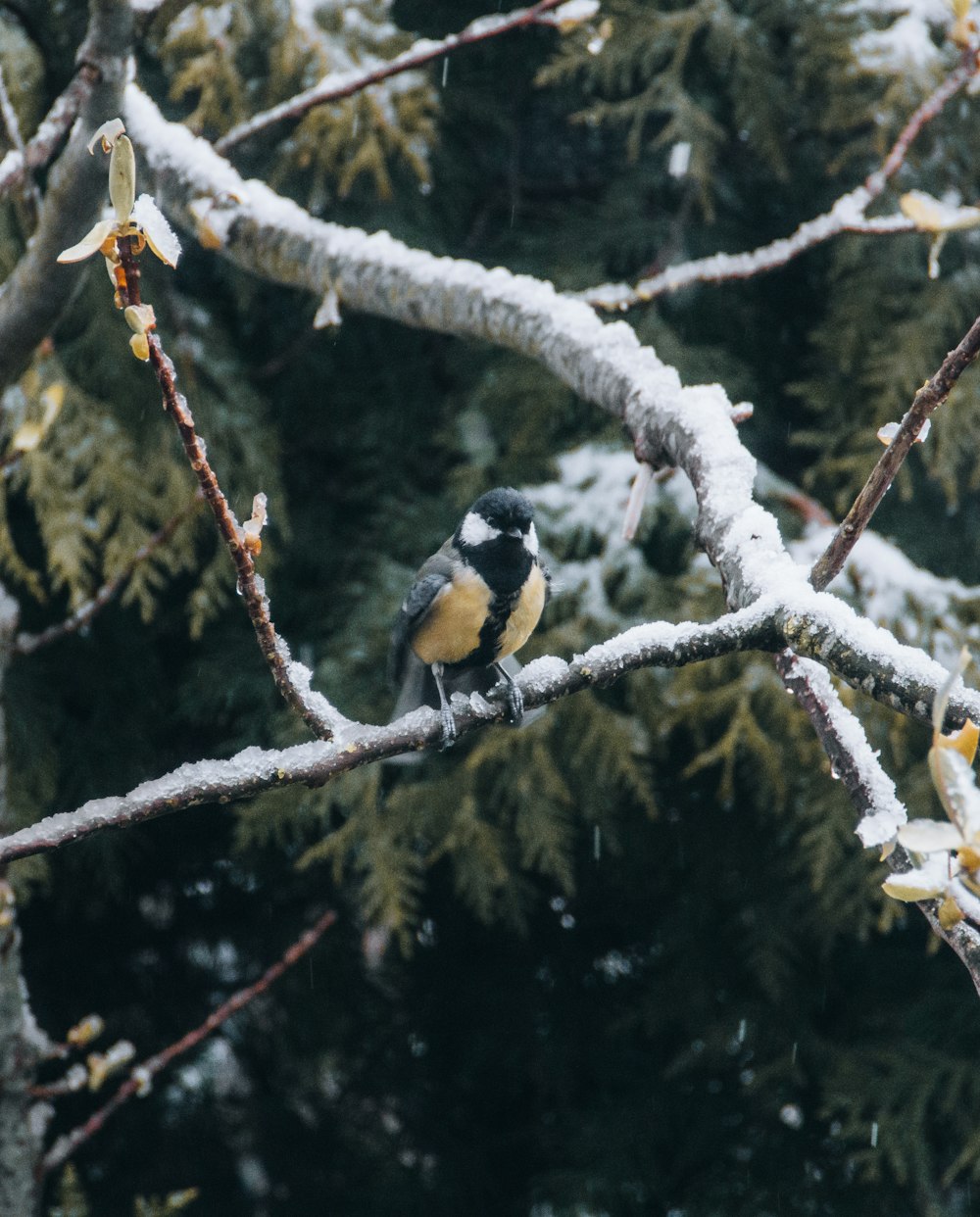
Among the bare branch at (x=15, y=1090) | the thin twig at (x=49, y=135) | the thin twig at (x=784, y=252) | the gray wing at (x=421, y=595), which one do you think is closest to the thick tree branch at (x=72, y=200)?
the thin twig at (x=49, y=135)

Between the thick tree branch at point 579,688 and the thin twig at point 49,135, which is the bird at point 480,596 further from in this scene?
the thin twig at point 49,135

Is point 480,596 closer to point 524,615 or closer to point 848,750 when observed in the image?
point 524,615

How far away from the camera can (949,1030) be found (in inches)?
112

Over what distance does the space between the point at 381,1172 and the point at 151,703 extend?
1.39m

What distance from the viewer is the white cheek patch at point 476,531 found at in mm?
2066

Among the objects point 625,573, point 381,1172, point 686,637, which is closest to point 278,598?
point 625,573

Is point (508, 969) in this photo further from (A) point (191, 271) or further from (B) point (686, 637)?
(B) point (686, 637)

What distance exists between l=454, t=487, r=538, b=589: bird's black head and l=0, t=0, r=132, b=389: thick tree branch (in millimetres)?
745

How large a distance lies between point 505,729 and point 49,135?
1.48 metres

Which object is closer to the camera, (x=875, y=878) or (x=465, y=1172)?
(x=875, y=878)

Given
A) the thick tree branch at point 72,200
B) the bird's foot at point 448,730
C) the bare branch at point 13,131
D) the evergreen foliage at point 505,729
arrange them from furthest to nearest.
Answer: the evergreen foliage at point 505,729 → the bare branch at point 13,131 → the thick tree branch at point 72,200 → the bird's foot at point 448,730

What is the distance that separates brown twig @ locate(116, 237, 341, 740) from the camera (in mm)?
872

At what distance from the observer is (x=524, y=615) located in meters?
2.01

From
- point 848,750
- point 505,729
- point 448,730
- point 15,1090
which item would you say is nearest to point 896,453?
point 848,750
